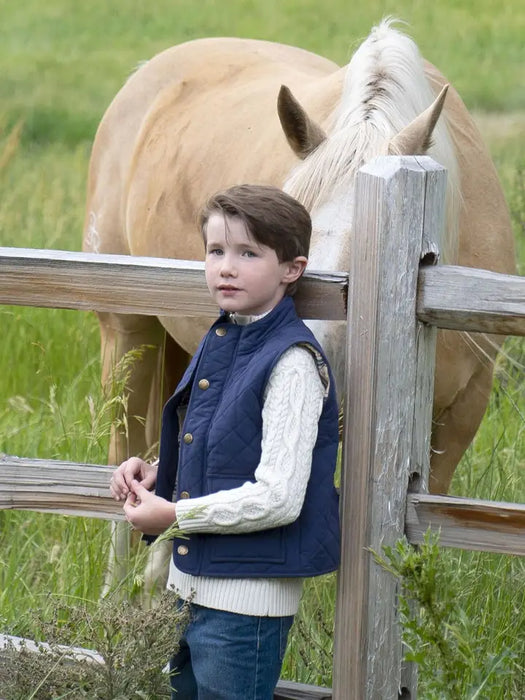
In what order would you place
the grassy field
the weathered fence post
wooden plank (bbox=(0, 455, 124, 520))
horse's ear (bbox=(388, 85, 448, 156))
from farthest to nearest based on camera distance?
the grassy field < horse's ear (bbox=(388, 85, 448, 156)) < wooden plank (bbox=(0, 455, 124, 520)) < the weathered fence post

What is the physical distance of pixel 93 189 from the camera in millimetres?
5016

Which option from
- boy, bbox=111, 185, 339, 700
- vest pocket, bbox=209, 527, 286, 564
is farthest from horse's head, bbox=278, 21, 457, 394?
vest pocket, bbox=209, 527, 286, 564

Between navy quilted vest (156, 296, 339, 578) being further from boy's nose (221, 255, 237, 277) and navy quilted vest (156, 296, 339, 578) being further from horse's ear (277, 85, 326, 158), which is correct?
horse's ear (277, 85, 326, 158)

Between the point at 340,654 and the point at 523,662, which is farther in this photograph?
the point at 523,662

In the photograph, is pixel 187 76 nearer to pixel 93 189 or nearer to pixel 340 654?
pixel 93 189

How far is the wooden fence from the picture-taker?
205 centimetres

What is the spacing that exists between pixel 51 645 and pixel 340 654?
0.61 meters

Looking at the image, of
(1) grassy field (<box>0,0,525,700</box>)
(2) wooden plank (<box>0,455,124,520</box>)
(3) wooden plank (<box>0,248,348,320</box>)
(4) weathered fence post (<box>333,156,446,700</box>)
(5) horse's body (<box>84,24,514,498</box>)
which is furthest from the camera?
(1) grassy field (<box>0,0,525,700</box>)

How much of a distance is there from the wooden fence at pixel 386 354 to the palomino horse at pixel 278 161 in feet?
0.82

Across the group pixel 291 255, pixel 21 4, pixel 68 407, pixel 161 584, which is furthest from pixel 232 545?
pixel 21 4

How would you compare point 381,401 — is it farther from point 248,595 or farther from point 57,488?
point 57,488

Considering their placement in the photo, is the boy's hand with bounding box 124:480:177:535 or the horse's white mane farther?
the horse's white mane

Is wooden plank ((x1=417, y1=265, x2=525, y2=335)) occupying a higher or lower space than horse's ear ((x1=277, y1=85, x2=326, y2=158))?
lower

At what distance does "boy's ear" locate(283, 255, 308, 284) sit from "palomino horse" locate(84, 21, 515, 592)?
266mm
